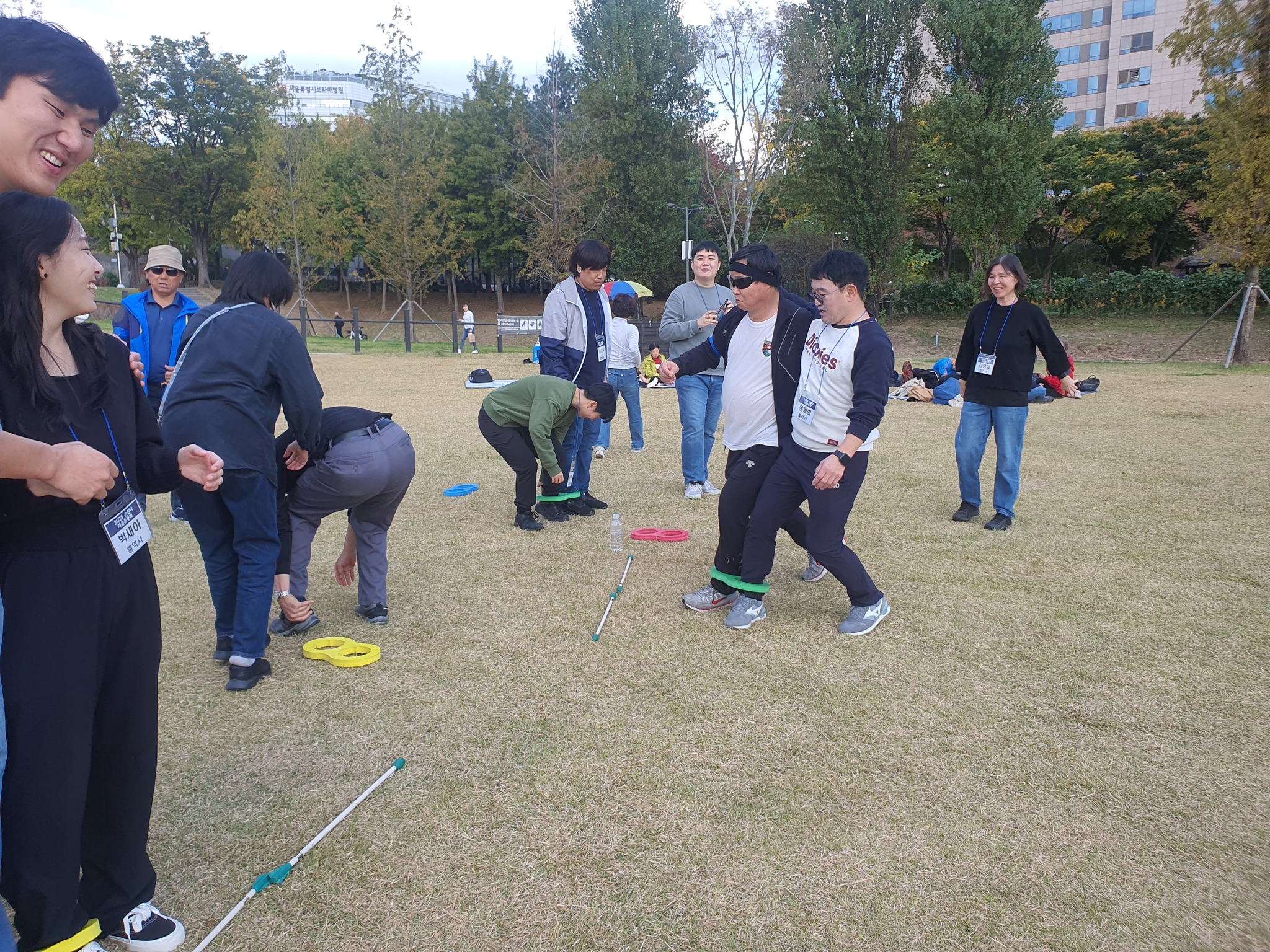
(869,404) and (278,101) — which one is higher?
(278,101)

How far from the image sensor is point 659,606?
477cm

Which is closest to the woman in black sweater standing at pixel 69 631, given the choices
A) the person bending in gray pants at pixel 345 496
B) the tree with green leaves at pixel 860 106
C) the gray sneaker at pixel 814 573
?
the person bending in gray pants at pixel 345 496

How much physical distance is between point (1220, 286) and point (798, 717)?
33.9m

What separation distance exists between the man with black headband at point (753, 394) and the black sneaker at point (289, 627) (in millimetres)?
2025

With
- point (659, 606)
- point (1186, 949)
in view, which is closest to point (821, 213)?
point (659, 606)

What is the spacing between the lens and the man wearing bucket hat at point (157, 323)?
5.82 metres

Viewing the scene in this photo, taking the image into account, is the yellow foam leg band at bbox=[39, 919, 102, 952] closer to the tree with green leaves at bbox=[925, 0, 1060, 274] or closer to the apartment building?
the tree with green leaves at bbox=[925, 0, 1060, 274]

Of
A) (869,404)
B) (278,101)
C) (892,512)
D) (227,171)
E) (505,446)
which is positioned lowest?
(892,512)

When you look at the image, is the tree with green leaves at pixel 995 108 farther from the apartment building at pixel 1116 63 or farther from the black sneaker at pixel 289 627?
the apartment building at pixel 1116 63

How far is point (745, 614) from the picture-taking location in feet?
14.7

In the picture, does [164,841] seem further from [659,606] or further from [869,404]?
[869,404]

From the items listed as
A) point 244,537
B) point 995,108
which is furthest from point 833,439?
point 995,108

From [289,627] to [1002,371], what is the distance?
508cm

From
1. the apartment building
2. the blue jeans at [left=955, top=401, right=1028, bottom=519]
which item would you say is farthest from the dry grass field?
the apartment building
